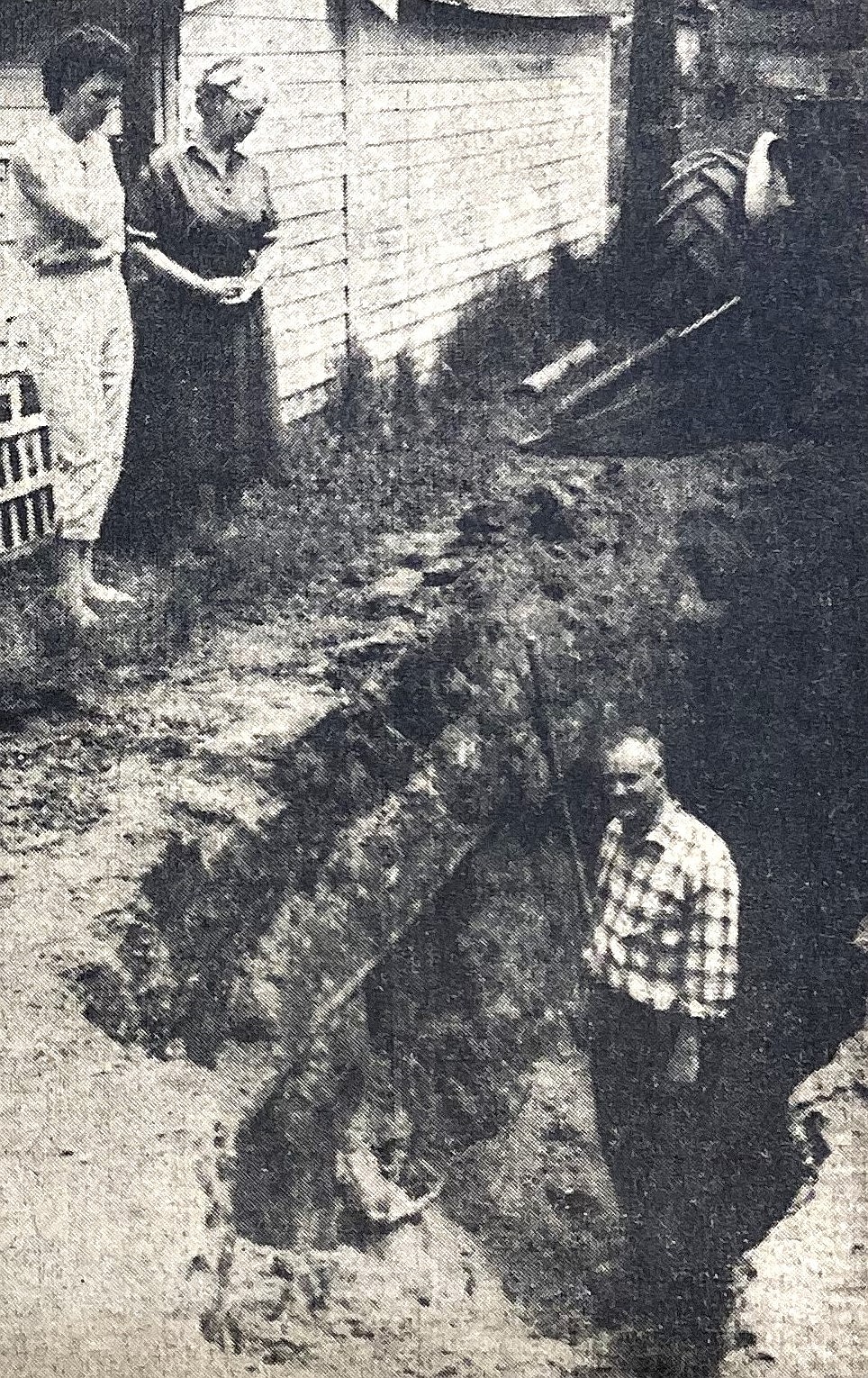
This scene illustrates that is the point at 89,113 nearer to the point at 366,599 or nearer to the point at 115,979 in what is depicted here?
the point at 366,599

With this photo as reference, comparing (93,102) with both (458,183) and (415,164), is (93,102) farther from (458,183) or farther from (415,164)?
(458,183)

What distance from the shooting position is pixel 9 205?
278 centimetres

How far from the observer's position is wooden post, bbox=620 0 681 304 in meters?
2.91

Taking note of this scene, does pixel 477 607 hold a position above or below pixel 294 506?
below

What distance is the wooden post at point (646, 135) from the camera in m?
2.91

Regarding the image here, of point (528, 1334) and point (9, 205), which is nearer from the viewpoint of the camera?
point (9, 205)

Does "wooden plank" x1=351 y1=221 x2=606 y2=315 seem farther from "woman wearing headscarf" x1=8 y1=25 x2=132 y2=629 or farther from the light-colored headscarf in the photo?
"woman wearing headscarf" x1=8 y1=25 x2=132 y2=629

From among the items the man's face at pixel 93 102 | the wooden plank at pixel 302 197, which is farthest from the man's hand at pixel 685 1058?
the man's face at pixel 93 102

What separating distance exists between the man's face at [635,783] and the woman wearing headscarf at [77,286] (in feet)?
3.89

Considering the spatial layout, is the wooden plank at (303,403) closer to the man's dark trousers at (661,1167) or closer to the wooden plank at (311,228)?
the wooden plank at (311,228)

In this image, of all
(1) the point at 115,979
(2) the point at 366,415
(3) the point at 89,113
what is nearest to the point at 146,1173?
(1) the point at 115,979

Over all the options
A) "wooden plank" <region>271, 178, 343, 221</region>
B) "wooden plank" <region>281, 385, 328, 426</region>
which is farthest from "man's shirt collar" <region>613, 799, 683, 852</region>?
"wooden plank" <region>271, 178, 343, 221</region>

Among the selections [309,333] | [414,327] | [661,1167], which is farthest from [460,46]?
[661,1167]

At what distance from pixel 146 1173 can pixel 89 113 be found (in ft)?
7.48
